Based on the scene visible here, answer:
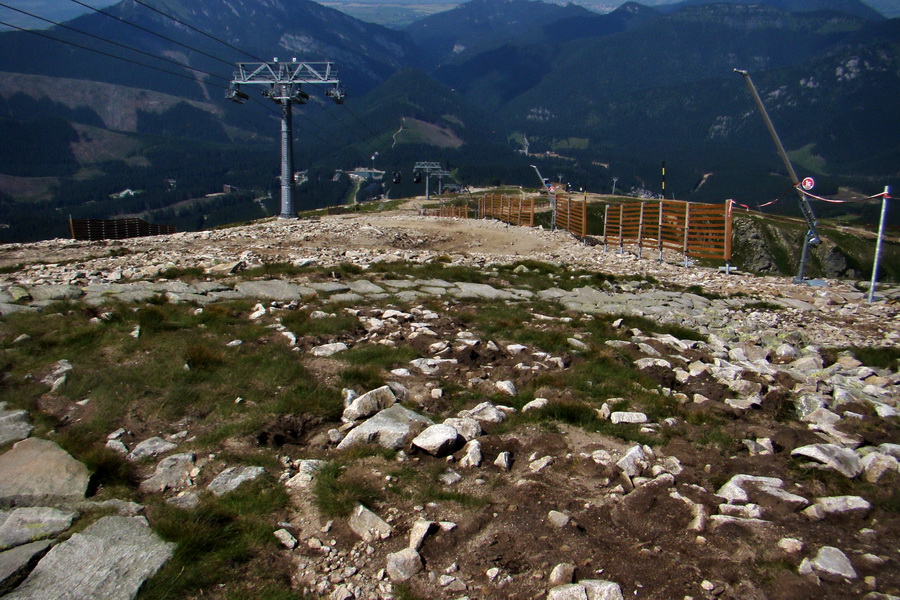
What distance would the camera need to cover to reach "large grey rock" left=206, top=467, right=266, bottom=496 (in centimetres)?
404

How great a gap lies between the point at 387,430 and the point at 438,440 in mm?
512

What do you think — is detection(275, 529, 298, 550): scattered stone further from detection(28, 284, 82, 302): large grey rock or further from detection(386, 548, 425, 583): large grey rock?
detection(28, 284, 82, 302): large grey rock

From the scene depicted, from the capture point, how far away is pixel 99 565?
Answer: 313cm

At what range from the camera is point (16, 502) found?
379 centimetres

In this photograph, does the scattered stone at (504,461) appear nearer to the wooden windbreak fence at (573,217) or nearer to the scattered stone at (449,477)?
the scattered stone at (449,477)

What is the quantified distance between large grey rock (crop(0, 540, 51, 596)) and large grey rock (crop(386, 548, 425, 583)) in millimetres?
2041

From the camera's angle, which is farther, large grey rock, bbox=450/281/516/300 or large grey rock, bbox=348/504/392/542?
large grey rock, bbox=450/281/516/300

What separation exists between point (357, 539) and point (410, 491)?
596mm

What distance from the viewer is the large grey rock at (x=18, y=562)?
299 centimetres

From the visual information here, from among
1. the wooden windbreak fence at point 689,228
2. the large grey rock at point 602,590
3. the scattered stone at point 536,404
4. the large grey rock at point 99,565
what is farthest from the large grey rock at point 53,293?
the wooden windbreak fence at point 689,228

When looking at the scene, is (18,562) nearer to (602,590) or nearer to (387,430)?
(387,430)

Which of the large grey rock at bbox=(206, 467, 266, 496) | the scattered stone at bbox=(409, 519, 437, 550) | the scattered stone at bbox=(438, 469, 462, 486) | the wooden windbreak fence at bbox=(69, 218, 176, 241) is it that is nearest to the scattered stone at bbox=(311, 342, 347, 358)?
the large grey rock at bbox=(206, 467, 266, 496)

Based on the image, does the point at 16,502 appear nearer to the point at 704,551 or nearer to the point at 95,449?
the point at 95,449

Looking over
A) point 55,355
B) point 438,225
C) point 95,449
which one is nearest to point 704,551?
point 95,449
